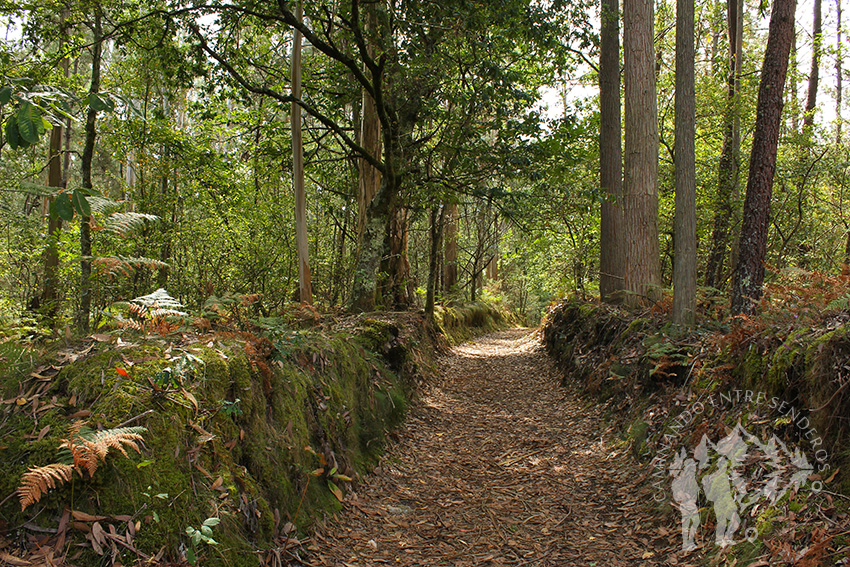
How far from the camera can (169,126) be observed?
9.36 meters

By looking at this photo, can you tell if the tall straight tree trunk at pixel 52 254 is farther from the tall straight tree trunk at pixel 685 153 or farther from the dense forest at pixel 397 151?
the tall straight tree trunk at pixel 685 153

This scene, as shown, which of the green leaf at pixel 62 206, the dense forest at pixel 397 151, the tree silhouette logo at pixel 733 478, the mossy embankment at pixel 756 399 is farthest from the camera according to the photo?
the dense forest at pixel 397 151

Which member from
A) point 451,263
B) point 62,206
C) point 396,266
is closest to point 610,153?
point 396,266

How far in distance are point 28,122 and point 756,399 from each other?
4686 mm

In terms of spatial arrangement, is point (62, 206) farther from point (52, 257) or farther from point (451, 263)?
point (451, 263)

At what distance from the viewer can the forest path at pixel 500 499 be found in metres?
3.59

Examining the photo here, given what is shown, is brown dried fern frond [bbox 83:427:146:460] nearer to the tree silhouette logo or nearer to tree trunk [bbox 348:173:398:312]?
the tree silhouette logo

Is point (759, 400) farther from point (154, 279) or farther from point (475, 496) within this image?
point (154, 279)

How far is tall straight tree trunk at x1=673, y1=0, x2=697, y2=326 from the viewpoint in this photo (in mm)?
5441

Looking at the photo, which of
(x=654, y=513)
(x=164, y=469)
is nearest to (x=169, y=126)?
(x=164, y=469)

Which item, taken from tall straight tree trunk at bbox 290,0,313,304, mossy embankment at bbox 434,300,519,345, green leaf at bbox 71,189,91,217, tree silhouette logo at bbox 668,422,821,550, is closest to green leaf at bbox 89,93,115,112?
green leaf at bbox 71,189,91,217

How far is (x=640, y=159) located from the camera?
8359 millimetres

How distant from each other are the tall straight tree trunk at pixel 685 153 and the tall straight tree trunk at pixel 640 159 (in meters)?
2.74

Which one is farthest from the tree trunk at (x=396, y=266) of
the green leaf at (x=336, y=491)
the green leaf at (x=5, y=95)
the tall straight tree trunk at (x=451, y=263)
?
the green leaf at (x=5, y=95)
